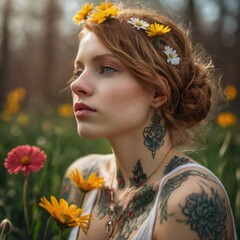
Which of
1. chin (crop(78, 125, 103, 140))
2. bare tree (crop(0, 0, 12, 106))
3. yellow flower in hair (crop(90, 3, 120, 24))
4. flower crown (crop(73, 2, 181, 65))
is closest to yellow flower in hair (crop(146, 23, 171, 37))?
flower crown (crop(73, 2, 181, 65))

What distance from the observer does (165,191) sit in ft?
5.59

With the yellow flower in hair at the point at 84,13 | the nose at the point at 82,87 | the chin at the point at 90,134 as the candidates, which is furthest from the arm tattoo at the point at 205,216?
the yellow flower in hair at the point at 84,13

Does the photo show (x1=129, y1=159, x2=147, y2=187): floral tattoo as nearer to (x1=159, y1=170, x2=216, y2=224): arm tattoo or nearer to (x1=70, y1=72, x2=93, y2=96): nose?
(x1=159, y1=170, x2=216, y2=224): arm tattoo

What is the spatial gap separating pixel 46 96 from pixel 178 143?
1088cm

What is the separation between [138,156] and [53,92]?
1003 centimetres

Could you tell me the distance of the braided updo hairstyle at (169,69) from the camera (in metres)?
1.86

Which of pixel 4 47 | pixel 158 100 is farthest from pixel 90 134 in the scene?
pixel 4 47

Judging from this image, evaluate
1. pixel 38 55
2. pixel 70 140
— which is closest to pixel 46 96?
pixel 38 55

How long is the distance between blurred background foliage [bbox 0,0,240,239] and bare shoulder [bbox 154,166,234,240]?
18.9 inches

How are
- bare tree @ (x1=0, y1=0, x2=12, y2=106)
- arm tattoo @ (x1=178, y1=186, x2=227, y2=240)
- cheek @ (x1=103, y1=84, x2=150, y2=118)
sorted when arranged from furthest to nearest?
bare tree @ (x1=0, y1=0, x2=12, y2=106), cheek @ (x1=103, y1=84, x2=150, y2=118), arm tattoo @ (x1=178, y1=186, x2=227, y2=240)

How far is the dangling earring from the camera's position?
1937 millimetres

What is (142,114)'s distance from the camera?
1.88 meters

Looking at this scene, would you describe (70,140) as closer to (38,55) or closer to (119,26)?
(119,26)

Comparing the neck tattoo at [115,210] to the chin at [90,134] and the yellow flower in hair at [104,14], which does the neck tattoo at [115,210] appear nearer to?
the chin at [90,134]
